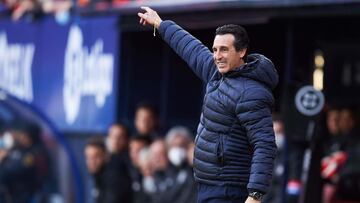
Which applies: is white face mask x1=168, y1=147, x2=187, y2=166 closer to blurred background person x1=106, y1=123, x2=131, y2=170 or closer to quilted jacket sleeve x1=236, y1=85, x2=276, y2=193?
blurred background person x1=106, y1=123, x2=131, y2=170

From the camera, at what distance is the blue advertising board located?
42.1ft

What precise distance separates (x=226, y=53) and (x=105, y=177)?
5768mm

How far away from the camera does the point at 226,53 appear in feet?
21.4

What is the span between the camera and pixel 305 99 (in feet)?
35.1

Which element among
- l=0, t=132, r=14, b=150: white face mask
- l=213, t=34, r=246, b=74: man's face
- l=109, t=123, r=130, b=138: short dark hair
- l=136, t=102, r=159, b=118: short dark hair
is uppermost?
l=213, t=34, r=246, b=74: man's face

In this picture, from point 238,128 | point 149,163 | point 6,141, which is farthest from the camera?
point 6,141

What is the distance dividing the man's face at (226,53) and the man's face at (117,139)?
567cm

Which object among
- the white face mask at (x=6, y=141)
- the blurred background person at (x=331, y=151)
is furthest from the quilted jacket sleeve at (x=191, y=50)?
the white face mask at (x=6, y=141)

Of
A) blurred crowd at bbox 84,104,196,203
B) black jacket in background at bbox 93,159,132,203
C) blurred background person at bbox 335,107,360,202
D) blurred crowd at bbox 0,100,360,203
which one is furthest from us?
black jacket in background at bbox 93,159,132,203

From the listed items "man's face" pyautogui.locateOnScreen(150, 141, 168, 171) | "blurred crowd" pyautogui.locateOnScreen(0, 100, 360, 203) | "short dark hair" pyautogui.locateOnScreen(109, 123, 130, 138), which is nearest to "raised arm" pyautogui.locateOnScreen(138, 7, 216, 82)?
"blurred crowd" pyautogui.locateOnScreen(0, 100, 360, 203)

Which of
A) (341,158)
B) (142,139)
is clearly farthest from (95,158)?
(341,158)

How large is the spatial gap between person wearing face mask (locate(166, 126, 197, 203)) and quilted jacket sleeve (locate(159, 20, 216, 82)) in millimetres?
4228

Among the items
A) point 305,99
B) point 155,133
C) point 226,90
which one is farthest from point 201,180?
point 155,133

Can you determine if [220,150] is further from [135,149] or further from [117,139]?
[135,149]
